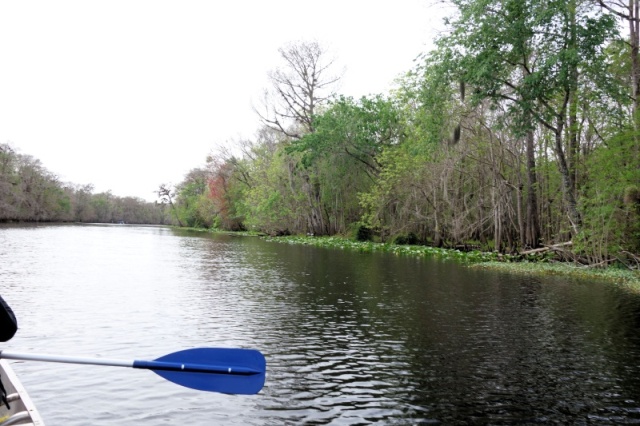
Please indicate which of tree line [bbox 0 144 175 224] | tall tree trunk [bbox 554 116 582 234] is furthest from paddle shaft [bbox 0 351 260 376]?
tree line [bbox 0 144 175 224]

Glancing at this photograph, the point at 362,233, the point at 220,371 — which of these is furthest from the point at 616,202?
the point at 362,233

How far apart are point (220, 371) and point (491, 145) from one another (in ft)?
83.8

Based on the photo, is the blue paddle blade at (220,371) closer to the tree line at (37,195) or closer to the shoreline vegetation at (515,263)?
the shoreline vegetation at (515,263)

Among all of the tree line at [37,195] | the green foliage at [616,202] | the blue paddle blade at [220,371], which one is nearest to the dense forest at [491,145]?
the green foliage at [616,202]

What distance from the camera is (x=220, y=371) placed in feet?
17.9

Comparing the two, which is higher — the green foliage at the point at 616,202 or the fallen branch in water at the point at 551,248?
the green foliage at the point at 616,202

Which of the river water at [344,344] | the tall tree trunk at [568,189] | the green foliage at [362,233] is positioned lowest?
the river water at [344,344]

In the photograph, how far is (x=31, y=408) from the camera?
16.5 ft

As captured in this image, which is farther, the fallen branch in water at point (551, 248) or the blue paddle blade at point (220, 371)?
the fallen branch in water at point (551, 248)

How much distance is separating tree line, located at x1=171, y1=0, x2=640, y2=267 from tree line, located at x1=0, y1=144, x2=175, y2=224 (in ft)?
178

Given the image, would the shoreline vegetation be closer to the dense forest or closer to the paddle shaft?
the dense forest

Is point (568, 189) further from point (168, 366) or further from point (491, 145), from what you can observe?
point (168, 366)

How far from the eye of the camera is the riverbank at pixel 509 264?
19719 millimetres

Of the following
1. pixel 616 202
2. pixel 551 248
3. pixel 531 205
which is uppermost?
pixel 531 205
